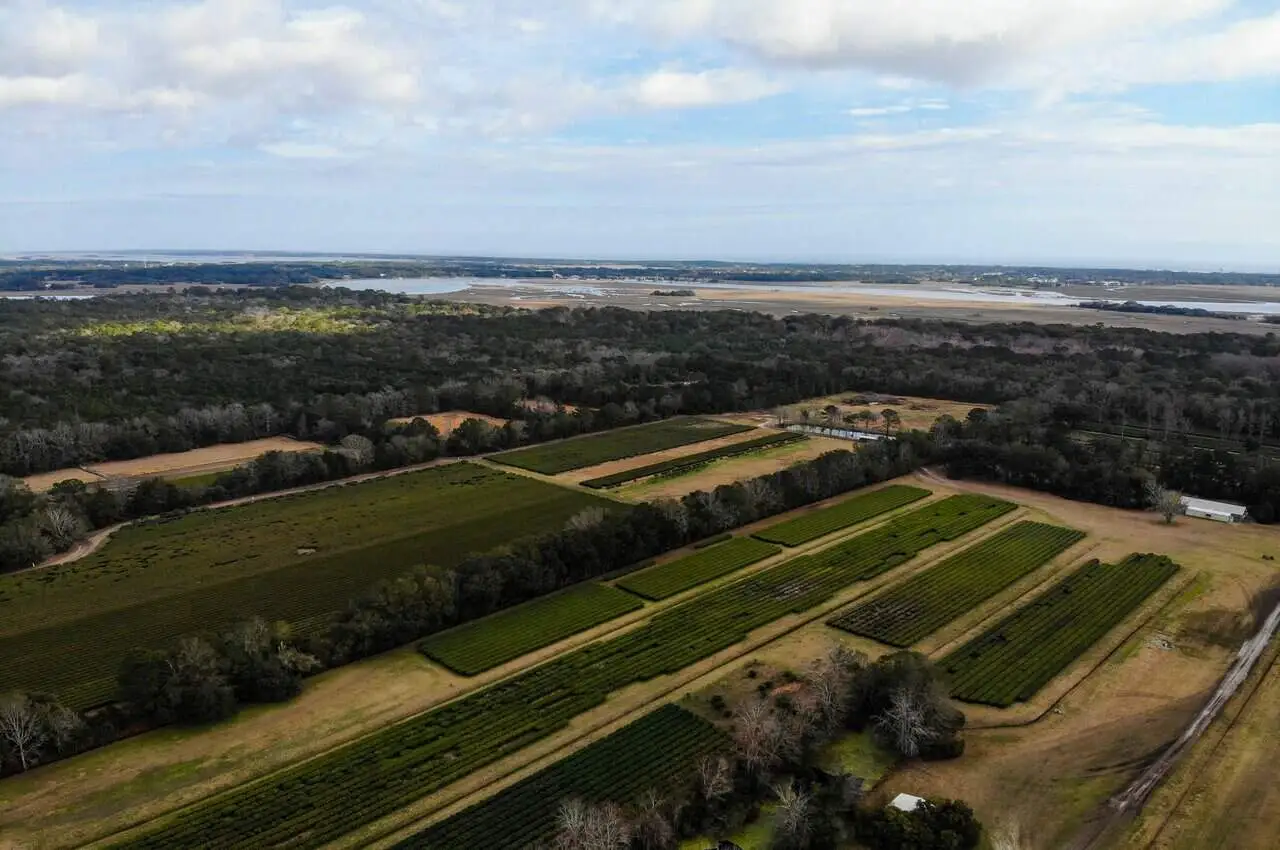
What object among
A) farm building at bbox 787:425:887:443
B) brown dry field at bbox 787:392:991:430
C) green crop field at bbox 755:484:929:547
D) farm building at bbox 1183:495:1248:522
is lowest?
green crop field at bbox 755:484:929:547

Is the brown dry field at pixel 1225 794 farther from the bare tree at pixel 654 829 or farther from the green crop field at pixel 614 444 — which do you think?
the green crop field at pixel 614 444

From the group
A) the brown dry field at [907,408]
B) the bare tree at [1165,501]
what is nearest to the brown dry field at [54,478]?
the brown dry field at [907,408]

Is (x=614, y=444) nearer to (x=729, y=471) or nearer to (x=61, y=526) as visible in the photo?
(x=729, y=471)

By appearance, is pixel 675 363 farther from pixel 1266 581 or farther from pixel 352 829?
pixel 352 829

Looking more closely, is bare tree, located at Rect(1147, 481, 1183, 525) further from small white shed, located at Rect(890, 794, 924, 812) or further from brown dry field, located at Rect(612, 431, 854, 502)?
small white shed, located at Rect(890, 794, 924, 812)

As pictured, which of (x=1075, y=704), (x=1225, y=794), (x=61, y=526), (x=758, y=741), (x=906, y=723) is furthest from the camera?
(x=61, y=526)

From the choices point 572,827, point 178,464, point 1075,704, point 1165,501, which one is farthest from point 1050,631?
point 178,464

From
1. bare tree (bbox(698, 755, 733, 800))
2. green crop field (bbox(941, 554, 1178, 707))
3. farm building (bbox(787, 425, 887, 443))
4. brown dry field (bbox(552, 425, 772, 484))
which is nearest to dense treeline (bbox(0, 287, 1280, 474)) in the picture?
farm building (bbox(787, 425, 887, 443))
